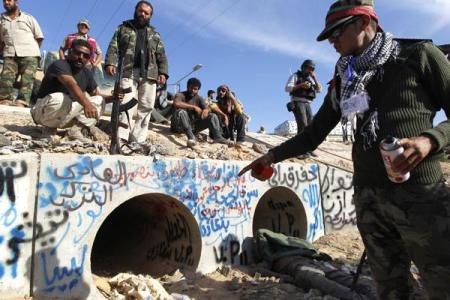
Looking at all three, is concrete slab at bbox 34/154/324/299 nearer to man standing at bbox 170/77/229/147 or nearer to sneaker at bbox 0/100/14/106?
man standing at bbox 170/77/229/147

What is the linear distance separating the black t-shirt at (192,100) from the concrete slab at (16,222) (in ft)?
12.7

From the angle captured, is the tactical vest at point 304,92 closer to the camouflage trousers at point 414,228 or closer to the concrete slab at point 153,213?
the concrete slab at point 153,213

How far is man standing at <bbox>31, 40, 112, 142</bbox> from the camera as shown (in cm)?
493

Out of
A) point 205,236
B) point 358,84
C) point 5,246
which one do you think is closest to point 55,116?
point 5,246

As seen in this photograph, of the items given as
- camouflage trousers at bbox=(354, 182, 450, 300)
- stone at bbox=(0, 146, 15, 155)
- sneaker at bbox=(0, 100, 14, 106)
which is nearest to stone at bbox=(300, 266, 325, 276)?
camouflage trousers at bbox=(354, 182, 450, 300)

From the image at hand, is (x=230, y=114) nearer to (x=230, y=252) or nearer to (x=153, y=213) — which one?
(x=153, y=213)

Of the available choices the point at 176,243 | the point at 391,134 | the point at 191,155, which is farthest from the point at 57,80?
the point at 391,134

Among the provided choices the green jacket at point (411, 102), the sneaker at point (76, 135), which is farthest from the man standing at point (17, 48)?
the green jacket at point (411, 102)

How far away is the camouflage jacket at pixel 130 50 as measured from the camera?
5828 mm

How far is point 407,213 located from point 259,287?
3.07 metres

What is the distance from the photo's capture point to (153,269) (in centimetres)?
578

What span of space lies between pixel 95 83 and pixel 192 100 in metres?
2.23

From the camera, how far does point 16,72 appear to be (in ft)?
22.2

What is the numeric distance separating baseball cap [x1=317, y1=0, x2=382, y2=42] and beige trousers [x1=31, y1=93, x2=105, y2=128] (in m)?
3.63
